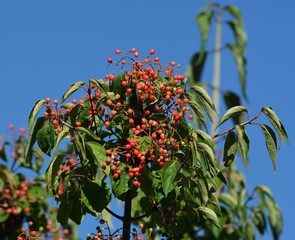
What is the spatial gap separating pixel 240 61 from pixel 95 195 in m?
2.76

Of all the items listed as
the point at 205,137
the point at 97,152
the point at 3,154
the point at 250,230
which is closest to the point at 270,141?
the point at 205,137

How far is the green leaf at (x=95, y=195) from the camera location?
11.9 feet

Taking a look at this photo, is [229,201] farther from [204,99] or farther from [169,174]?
[169,174]

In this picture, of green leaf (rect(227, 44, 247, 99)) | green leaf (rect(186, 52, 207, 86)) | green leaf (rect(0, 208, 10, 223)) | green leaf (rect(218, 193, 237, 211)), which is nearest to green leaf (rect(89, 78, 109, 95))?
green leaf (rect(227, 44, 247, 99))

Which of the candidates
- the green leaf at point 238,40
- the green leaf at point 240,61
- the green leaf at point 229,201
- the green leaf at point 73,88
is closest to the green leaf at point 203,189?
the green leaf at point 73,88

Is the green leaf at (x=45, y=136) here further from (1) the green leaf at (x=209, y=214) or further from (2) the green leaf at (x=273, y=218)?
(2) the green leaf at (x=273, y=218)

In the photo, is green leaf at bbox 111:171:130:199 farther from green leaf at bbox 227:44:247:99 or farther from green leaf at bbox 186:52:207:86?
green leaf at bbox 186:52:207:86

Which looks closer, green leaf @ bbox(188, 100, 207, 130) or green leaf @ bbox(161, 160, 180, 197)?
green leaf @ bbox(161, 160, 180, 197)

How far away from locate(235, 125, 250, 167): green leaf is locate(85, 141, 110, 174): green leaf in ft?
1.91

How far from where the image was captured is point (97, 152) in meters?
3.54

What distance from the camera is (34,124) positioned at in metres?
3.61

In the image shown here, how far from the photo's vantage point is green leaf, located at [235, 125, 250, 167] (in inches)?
147

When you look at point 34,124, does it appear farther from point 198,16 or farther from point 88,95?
point 198,16

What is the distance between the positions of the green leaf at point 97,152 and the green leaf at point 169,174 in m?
0.23
